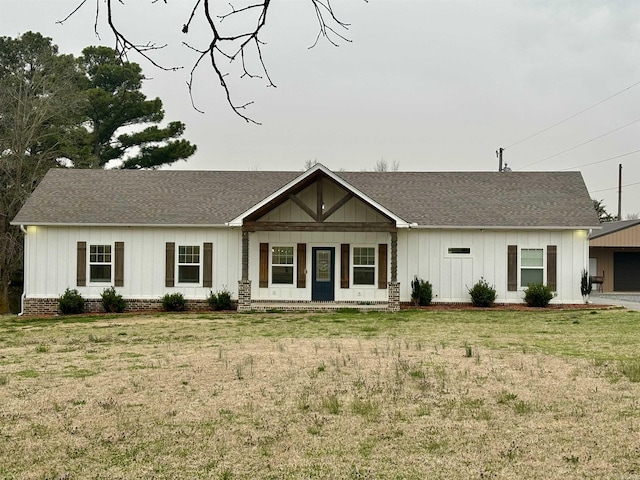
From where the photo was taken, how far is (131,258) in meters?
24.5

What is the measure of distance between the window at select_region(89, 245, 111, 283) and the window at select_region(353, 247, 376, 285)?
8480mm

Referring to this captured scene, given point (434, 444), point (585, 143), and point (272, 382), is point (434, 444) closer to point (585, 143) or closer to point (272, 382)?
point (272, 382)

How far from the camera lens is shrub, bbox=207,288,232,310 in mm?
24000

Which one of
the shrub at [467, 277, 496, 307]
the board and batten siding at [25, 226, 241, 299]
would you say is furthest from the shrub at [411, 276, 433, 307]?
the board and batten siding at [25, 226, 241, 299]

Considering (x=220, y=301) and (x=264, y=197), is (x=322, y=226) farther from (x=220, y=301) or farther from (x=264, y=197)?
(x=264, y=197)

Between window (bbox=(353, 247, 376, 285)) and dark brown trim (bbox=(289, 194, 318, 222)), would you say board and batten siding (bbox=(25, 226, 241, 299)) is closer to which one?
dark brown trim (bbox=(289, 194, 318, 222))

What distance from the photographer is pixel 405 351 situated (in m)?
13.6

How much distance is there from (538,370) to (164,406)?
230 inches

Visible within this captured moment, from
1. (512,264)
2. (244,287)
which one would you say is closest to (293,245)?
(244,287)

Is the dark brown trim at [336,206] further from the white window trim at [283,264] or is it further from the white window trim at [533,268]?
the white window trim at [533,268]

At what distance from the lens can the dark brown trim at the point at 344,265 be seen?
24.6 metres

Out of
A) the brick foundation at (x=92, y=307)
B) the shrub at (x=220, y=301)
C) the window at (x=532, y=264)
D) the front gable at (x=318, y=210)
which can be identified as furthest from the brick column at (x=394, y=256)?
the brick foundation at (x=92, y=307)

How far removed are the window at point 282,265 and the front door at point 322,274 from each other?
791mm

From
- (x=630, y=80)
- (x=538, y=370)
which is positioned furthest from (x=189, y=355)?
(x=630, y=80)
